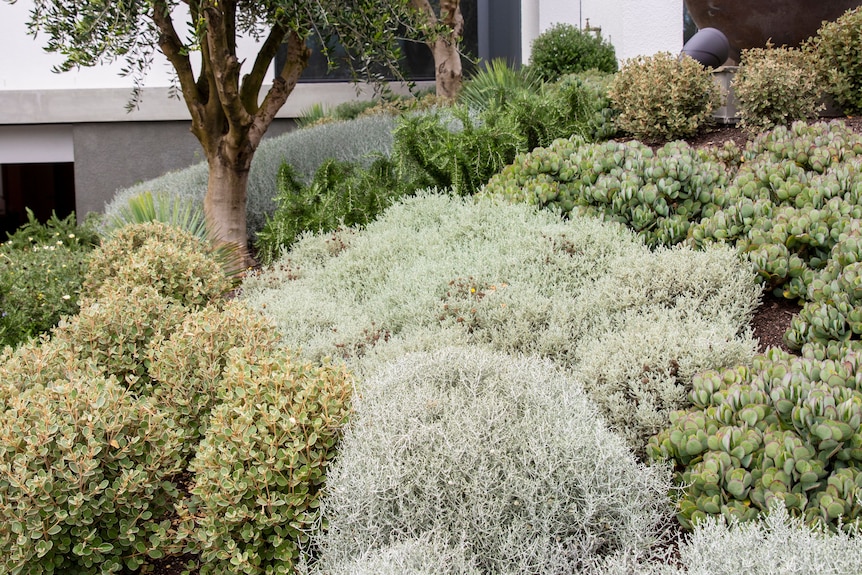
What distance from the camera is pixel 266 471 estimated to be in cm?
254

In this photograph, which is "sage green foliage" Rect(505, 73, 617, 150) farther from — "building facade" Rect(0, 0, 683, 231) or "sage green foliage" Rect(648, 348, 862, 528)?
"building facade" Rect(0, 0, 683, 231)

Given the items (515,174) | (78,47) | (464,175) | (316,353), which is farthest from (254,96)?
(316,353)

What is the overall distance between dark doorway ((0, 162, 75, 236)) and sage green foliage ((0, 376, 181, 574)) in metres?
13.3

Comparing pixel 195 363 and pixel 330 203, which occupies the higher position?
pixel 330 203

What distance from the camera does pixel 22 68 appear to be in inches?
480

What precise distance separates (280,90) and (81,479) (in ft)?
16.4

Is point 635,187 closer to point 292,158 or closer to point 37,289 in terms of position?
point 37,289

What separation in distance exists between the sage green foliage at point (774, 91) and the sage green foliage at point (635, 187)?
156 cm

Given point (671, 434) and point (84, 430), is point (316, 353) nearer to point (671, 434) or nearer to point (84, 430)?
point (84, 430)

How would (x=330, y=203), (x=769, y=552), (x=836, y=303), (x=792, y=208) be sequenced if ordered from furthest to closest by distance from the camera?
(x=330, y=203) → (x=792, y=208) → (x=836, y=303) → (x=769, y=552)

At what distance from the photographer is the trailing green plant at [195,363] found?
10.6 feet

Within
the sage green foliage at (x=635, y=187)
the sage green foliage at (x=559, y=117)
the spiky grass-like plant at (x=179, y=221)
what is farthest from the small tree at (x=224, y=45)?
the sage green foliage at (x=635, y=187)

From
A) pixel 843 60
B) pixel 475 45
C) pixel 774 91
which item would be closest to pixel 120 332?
pixel 774 91

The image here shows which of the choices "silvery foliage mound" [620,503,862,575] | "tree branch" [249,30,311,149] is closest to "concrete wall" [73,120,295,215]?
"tree branch" [249,30,311,149]
